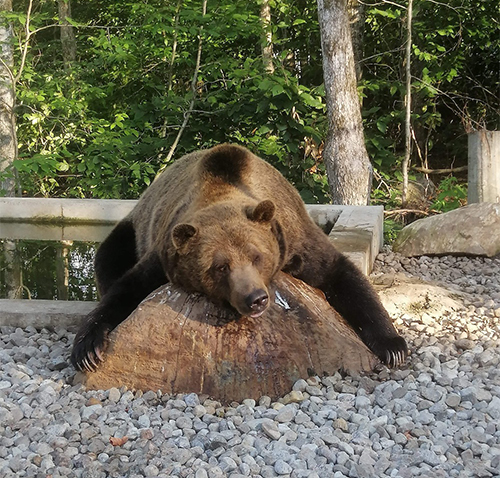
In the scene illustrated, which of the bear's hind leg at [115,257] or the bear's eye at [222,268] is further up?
the bear's eye at [222,268]

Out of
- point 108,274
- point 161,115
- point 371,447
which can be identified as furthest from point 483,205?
point 161,115

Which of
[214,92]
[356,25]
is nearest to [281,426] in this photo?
[214,92]

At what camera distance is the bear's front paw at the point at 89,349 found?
3465 mm

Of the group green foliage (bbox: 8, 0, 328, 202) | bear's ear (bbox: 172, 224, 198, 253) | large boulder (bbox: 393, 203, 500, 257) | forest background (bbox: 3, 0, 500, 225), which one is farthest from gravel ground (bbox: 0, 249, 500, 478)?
green foliage (bbox: 8, 0, 328, 202)

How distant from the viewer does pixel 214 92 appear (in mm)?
9492

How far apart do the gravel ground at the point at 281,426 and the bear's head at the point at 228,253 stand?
55 centimetres

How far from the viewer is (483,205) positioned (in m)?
6.36

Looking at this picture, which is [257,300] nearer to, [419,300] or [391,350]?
[391,350]

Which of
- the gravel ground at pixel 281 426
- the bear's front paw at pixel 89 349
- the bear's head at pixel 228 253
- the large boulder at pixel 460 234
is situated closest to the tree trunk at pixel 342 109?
the large boulder at pixel 460 234

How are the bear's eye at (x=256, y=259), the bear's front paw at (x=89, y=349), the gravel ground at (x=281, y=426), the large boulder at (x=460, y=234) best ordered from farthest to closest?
1. the large boulder at (x=460, y=234)
2. the bear's front paw at (x=89, y=349)
3. the bear's eye at (x=256, y=259)
4. the gravel ground at (x=281, y=426)

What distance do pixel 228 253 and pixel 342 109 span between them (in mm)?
5160

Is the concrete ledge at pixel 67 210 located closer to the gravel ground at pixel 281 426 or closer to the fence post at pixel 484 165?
the gravel ground at pixel 281 426

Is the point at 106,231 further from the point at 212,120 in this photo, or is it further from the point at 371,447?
the point at 371,447

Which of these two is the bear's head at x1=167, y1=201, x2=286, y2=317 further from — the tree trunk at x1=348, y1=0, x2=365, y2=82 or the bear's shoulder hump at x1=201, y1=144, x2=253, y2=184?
the tree trunk at x1=348, y1=0, x2=365, y2=82
